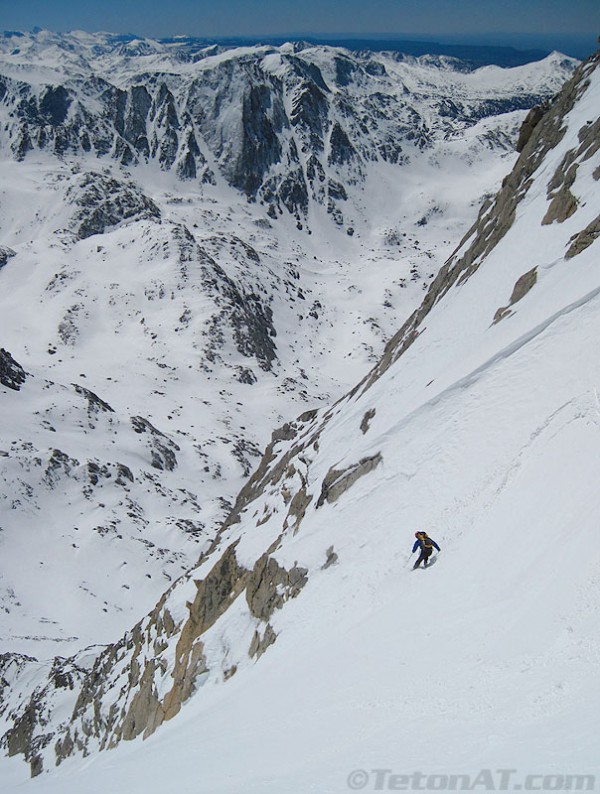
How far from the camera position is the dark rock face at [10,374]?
58688 millimetres

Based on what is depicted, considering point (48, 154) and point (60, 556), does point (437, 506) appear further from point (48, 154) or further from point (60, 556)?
point (48, 154)

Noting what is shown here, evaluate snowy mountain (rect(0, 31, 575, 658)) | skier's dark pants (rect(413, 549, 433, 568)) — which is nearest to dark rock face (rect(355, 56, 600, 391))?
skier's dark pants (rect(413, 549, 433, 568))

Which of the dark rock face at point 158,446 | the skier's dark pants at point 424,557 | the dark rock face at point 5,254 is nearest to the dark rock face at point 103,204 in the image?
the dark rock face at point 5,254

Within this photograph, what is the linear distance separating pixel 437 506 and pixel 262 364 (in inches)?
2935

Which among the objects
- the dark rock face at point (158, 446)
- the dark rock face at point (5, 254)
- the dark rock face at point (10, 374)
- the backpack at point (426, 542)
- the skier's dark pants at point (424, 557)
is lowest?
the skier's dark pants at point (424, 557)

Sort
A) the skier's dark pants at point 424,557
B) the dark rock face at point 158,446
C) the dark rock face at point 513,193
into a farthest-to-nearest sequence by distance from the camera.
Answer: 1. the dark rock face at point 158,446
2. the dark rock face at point 513,193
3. the skier's dark pants at point 424,557

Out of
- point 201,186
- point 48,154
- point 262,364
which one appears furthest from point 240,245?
point 48,154

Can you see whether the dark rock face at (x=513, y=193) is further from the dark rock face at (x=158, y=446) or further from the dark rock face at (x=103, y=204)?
the dark rock face at (x=103, y=204)

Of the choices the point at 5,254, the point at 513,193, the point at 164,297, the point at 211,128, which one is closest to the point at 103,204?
the point at 5,254

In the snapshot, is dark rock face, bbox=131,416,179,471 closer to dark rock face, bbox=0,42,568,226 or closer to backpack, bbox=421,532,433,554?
backpack, bbox=421,532,433,554

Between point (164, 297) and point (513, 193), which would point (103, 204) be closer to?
point (164, 297)

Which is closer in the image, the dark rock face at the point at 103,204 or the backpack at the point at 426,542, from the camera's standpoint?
the backpack at the point at 426,542

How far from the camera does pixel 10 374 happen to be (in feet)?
196

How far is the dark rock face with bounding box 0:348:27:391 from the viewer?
58688 mm
